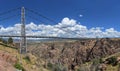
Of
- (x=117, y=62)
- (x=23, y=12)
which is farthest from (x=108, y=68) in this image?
(x=23, y=12)

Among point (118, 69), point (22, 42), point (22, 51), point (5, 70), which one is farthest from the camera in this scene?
point (118, 69)

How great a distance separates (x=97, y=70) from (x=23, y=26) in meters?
118

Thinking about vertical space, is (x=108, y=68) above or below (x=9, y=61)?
below

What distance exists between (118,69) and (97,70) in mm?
19940

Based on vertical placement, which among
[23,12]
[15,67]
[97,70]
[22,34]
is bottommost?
[97,70]

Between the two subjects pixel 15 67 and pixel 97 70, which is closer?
pixel 15 67

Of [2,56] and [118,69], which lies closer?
[2,56]

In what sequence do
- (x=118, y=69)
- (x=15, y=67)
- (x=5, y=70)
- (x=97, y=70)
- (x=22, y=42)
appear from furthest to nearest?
(x=97, y=70) → (x=118, y=69) → (x=22, y=42) → (x=15, y=67) → (x=5, y=70)

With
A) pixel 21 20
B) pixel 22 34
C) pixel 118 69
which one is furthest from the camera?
pixel 118 69

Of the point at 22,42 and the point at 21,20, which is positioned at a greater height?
the point at 21,20

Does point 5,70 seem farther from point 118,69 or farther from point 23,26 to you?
point 118,69

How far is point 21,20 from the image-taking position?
299 ft

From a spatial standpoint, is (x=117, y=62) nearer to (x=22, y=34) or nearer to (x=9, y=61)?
(x=22, y=34)

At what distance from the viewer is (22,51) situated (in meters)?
70.6
